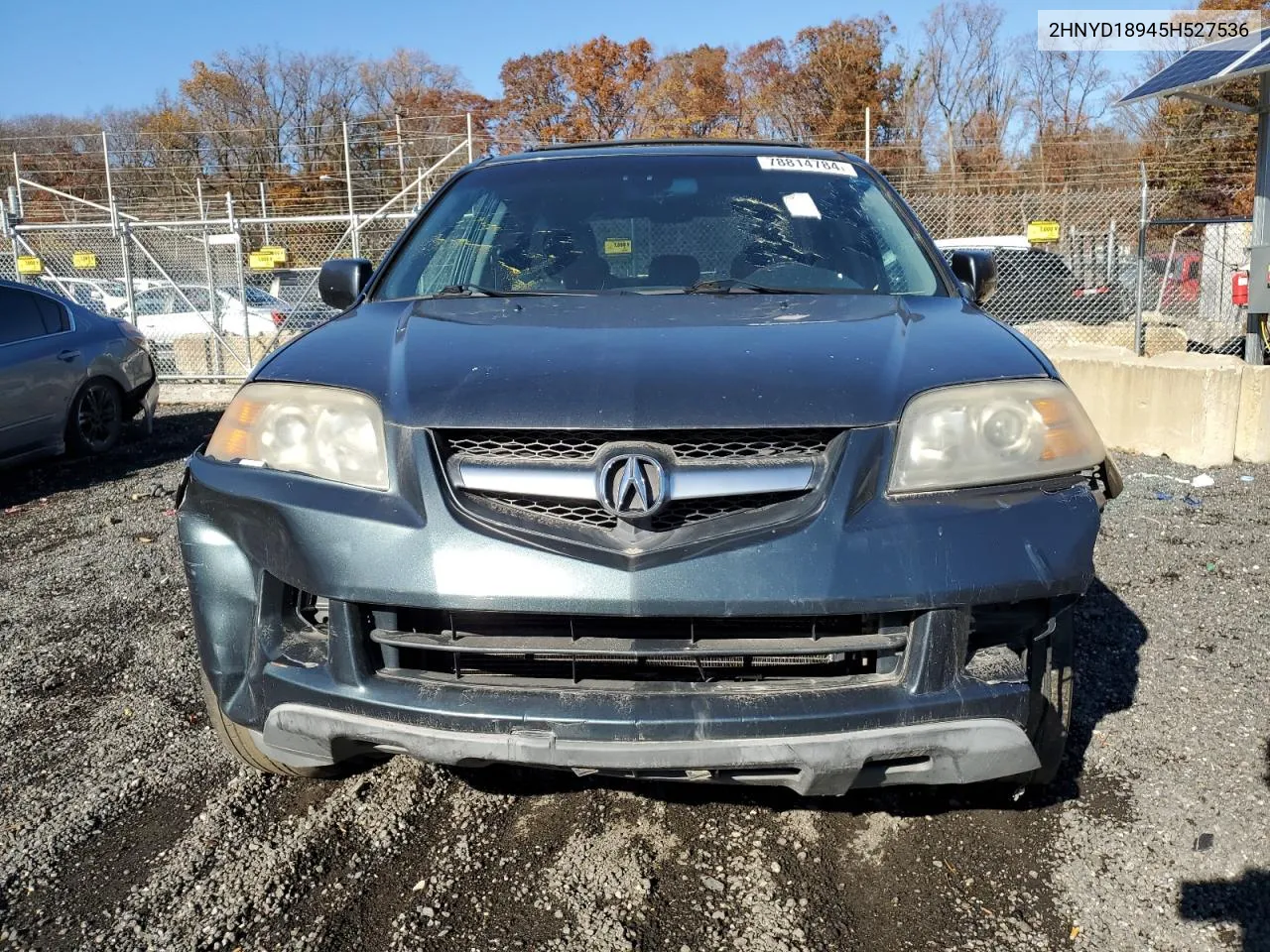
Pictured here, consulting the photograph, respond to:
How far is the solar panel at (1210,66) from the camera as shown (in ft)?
29.6

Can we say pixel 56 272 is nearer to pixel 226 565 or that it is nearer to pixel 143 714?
pixel 143 714

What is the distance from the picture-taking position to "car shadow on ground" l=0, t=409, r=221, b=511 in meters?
7.31

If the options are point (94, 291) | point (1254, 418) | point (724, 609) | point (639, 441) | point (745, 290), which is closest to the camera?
point (724, 609)

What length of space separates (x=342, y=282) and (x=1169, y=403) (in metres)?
6.02

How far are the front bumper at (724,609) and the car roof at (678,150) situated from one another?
75.4 inches

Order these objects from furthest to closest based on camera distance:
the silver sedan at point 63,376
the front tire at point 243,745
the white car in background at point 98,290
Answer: the white car in background at point 98,290 < the silver sedan at point 63,376 < the front tire at point 243,745

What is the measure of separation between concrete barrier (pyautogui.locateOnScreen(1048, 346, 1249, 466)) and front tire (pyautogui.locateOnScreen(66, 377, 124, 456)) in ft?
24.0

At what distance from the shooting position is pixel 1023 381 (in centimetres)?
224

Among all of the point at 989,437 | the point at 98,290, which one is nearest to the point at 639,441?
the point at 989,437

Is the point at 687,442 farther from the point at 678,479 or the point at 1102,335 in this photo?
the point at 1102,335

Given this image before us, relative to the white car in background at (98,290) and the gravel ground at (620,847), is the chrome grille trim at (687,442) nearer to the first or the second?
the gravel ground at (620,847)

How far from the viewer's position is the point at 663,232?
3.33 meters

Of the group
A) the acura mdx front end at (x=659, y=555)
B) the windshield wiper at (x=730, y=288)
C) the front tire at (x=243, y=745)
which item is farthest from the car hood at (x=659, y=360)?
the front tire at (x=243, y=745)

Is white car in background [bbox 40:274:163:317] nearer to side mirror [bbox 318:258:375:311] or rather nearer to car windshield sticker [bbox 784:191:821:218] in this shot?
side mirror [bbox 318:258:375:311]
